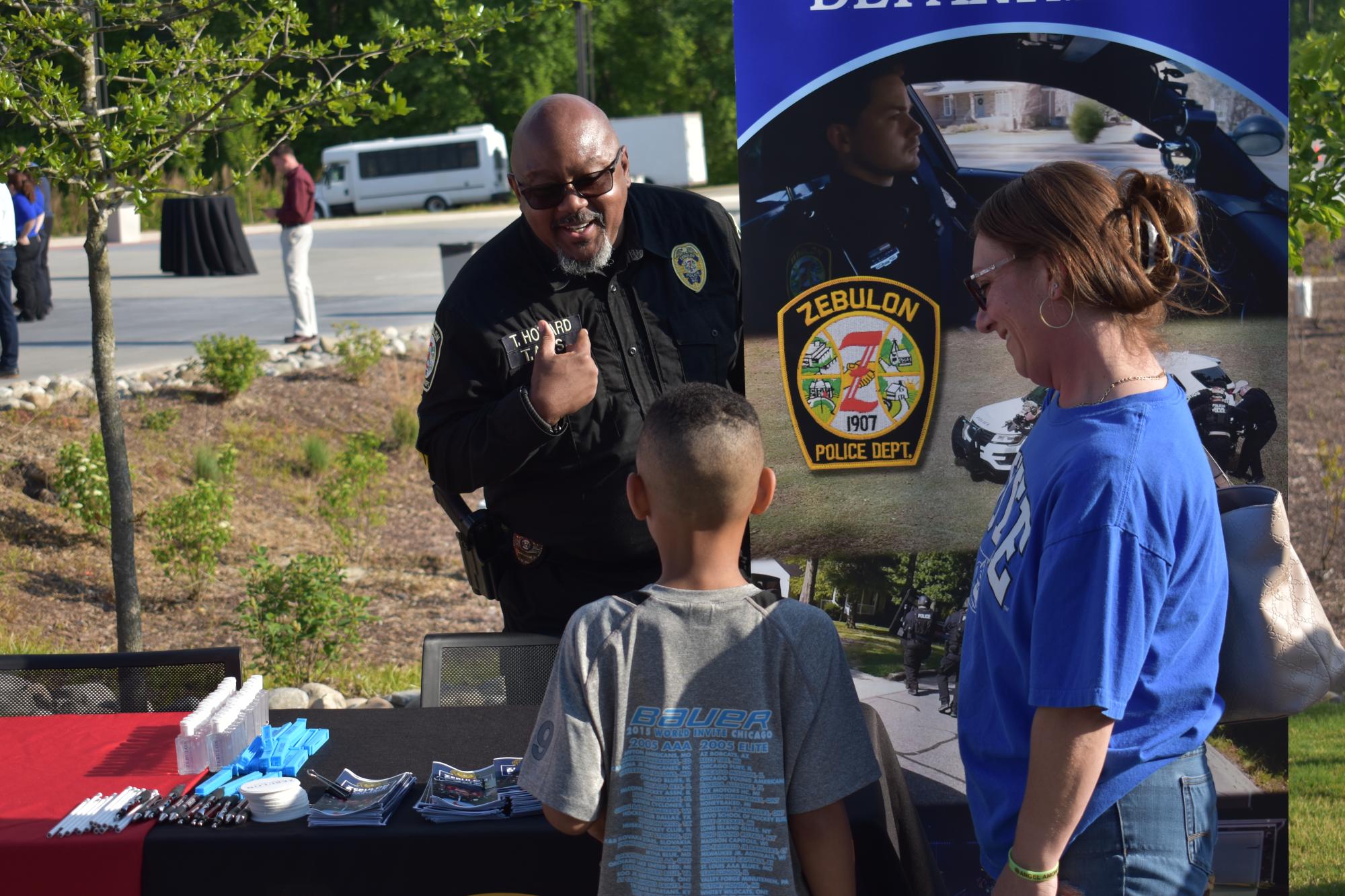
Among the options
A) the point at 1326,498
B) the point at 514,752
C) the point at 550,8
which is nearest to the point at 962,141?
the point at 514,752

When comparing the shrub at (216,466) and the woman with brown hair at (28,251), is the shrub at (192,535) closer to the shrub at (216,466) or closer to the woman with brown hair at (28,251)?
the shrub at (216,466)

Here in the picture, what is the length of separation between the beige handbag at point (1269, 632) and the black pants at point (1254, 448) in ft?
2.84

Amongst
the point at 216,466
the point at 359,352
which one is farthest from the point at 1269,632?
the point at 359,352

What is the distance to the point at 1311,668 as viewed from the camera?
5.88ft

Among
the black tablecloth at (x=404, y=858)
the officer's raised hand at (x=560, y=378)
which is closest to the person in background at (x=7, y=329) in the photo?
the officer's raised hand at (x=560, y=378)

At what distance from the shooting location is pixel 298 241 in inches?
452

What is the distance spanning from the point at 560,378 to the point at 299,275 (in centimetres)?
945

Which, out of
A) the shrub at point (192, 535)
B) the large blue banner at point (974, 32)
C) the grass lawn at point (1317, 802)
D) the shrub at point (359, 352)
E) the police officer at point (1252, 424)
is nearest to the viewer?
the large blue banner at point (974, 32)

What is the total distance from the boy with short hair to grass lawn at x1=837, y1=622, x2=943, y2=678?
3.33ft

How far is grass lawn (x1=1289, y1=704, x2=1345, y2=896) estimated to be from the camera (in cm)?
347

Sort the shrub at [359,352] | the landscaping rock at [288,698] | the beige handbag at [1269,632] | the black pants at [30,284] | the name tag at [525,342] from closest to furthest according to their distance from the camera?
the beige handbag at [1269,632]
the name tag at [525,342]
the landscaping rock at [288,698]
the shrub at [359,352]
the black pants at [30,284]

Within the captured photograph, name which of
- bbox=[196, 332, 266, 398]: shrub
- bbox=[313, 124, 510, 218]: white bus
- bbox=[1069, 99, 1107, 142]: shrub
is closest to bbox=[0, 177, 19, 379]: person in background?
bbox=[196, 332, 266, 398]: shrub

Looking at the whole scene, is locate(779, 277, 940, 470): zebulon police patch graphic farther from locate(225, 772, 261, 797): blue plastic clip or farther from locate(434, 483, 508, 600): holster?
locate(225, 772, 261, 797): blue plastic clip

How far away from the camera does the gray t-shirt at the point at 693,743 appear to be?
1786 mm
